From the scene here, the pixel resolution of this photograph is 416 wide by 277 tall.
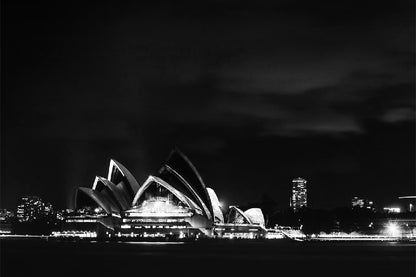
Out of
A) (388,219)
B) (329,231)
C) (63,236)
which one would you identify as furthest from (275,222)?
(63,236)

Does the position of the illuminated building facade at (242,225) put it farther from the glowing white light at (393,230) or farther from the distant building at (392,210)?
the distant building at (392,210)

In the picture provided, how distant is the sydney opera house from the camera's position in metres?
105

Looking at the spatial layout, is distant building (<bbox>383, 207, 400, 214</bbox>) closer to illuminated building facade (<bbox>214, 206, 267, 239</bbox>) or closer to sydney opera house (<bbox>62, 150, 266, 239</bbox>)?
illuminated building facade (<bbox>214, 206, 267, 239</bbox>)

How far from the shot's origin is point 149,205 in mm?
110938

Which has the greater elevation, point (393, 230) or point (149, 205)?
point (149, 205)

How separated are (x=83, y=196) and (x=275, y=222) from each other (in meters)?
76.9

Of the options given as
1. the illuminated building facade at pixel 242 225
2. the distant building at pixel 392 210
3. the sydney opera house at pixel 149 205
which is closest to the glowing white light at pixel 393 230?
the distant building at pixel 392 210

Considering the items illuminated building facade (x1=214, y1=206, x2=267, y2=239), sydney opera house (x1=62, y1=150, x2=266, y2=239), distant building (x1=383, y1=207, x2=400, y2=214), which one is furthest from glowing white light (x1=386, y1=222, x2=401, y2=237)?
sydney opera house (x1=62, y1=150, x2=266, y2=239)

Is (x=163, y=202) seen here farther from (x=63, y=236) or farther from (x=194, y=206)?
(x=63, y=236)

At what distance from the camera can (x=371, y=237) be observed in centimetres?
15088

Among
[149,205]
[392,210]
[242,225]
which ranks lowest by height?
[242,225]

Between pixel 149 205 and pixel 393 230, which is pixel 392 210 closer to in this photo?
pixel 393 230

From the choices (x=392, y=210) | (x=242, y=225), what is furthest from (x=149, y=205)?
(x=392, y=210)

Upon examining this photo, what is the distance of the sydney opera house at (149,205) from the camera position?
345 feet
